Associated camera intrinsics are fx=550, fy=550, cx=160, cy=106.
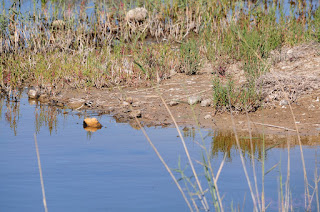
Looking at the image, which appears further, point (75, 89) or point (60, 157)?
point (75, 89)

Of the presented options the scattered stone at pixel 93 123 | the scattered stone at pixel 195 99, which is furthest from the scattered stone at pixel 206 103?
the scattered stone at pixel 93 123

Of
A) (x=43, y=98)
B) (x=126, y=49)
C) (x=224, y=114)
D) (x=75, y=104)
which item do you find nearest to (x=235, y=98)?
(x=224, y=114)

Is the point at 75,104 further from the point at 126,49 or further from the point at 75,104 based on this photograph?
the point at 126,49

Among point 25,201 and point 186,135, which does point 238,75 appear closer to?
point 186,135

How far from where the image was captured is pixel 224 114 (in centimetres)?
729

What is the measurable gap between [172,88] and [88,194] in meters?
5.04

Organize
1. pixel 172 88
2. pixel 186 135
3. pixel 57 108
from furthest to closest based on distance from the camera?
pixel 172 88 < pixel 57 108 < pixel 186 135

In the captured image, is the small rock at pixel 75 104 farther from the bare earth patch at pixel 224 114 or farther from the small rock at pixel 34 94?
the small rock at pixel 34 94

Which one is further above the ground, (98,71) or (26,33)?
(26,33)

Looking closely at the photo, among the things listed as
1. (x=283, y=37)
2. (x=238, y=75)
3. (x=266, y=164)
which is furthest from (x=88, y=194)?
(x=283, y=37)

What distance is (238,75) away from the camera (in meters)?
9.40

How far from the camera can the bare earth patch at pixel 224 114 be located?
689cm

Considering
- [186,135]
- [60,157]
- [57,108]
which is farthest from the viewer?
[57,108]

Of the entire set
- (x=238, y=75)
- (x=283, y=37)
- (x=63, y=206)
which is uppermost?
(x=283, y=37)
